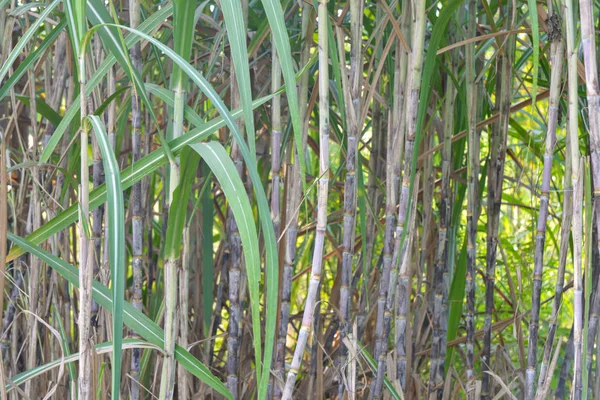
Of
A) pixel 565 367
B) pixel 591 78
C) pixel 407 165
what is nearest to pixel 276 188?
pixel 407 165

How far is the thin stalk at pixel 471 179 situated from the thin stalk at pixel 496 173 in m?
0.02

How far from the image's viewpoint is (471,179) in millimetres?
929

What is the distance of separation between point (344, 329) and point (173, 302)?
0.26m

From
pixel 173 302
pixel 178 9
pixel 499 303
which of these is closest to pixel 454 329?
pixel 173 302

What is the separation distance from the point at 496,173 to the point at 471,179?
0.07 metres

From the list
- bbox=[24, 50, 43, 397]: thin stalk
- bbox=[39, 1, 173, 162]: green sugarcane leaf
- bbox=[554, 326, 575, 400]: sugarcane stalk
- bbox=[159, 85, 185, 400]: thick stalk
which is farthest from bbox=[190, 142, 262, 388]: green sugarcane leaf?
bbox=[554, 326, 575, 400]: sugarcane stalk

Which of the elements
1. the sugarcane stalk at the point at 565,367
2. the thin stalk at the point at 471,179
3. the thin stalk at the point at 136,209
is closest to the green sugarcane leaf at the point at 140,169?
the thin stalk at the point at 136,209

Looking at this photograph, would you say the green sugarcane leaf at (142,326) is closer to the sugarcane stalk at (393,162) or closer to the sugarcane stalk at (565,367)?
the sugarcane stalk at (393,162)

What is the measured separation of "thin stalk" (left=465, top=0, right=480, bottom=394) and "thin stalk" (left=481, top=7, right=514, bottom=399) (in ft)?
0.07

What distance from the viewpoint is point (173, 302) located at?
667 mm

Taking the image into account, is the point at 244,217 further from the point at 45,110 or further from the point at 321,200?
the point at 45,110

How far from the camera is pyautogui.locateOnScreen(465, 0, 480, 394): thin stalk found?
2.97ft

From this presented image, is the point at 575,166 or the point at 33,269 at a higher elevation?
the point at 575,166

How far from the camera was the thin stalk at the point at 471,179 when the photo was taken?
906 millimetres
